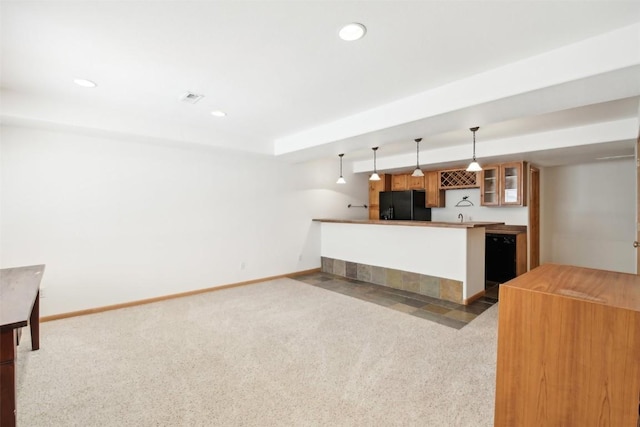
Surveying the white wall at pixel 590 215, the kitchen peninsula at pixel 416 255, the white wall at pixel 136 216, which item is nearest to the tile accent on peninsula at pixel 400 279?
the kitchen peninsula at pixel 416 255

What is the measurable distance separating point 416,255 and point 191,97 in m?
3.73

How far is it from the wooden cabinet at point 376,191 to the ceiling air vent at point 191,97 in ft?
15.8

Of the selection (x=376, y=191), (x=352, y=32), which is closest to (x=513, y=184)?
(x=376, y=191)

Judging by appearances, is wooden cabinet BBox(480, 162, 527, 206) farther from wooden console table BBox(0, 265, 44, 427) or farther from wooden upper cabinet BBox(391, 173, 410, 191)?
wooden console table BBox(0, 265, 44, 427)

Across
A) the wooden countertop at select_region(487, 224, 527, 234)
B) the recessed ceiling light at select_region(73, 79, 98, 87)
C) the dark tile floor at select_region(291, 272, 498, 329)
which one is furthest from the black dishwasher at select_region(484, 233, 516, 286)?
the recessed ceiling light at select_region(73, 79, 98, 87)

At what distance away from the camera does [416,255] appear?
15.1 feet

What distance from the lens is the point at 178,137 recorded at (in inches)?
156

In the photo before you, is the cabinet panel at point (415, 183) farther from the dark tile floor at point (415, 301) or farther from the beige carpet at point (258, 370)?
the beige carpet at point (258, 370)

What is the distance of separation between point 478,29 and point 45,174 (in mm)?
4547

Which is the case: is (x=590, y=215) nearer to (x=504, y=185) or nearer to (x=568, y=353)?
(x=504, y=185)

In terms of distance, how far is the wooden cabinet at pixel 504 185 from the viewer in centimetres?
506

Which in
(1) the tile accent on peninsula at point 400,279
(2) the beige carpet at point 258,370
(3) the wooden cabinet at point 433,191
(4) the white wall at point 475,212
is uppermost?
(3) the wooden cabinet at point 433,191

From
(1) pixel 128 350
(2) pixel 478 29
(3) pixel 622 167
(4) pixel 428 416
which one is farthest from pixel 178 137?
(3) pixel 622 167

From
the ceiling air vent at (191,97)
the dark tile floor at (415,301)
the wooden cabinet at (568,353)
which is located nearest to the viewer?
the wooden cabinet at (568,353)
